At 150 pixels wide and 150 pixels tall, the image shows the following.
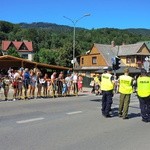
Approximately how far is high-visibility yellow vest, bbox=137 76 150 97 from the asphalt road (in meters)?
0.91

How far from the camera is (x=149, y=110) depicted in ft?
42.9

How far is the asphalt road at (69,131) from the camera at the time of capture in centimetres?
867

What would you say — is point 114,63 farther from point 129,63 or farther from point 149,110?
point 129,63

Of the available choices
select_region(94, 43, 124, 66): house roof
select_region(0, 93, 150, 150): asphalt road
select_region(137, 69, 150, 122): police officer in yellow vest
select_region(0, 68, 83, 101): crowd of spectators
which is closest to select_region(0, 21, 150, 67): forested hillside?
select_region(94, 43, 124, 66): house roof

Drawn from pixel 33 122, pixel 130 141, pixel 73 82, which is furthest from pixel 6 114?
pixel 73 82

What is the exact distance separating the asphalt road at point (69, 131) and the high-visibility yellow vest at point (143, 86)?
2.98 ft

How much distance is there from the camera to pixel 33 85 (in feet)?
72.6

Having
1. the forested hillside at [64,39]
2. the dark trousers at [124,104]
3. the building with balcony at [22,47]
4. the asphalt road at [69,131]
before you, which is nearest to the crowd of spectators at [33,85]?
the asphalt road at [69,131]

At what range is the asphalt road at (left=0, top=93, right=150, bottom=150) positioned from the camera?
8.67 m

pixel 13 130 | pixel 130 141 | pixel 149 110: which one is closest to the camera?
pixel 130 141

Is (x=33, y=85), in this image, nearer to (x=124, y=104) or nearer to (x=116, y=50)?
(x=124, y=104)

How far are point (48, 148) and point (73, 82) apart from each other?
60.5ft

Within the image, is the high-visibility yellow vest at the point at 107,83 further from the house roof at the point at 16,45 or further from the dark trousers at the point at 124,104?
the house roof at the point at 16,45

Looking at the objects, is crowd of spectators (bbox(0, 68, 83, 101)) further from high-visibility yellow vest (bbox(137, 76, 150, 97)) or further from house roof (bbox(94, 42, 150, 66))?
house roof (bbox(94, 42, 150, 66))
